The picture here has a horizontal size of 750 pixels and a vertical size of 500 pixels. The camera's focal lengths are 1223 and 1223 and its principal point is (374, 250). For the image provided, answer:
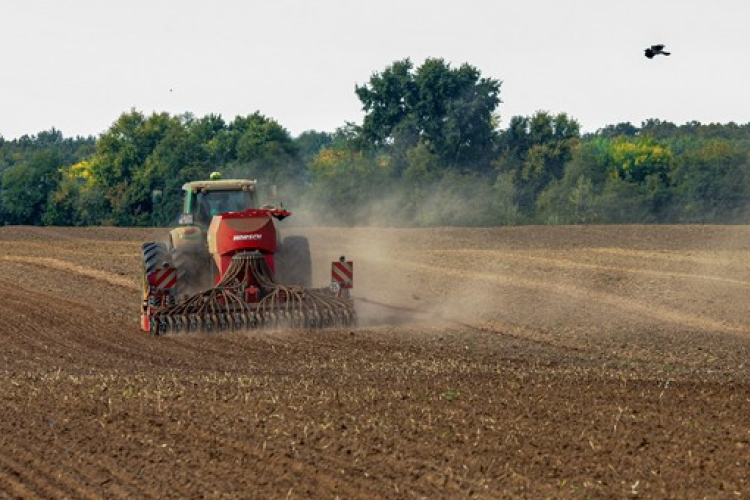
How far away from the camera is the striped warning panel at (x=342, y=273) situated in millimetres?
22284

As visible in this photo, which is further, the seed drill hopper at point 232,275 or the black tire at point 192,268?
the black tire at point 192,268

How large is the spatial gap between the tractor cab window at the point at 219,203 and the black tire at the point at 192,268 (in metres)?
0.94

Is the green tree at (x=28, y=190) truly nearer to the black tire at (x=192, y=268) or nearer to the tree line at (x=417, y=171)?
the tree line at (x=417, y=171)

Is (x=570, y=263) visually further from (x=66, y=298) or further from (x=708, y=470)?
(x=708, y=470)

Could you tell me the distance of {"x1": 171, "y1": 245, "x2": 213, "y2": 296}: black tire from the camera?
2212 cm

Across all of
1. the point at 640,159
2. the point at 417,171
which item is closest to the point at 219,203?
the point at 417,171

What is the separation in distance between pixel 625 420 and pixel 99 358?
905cm

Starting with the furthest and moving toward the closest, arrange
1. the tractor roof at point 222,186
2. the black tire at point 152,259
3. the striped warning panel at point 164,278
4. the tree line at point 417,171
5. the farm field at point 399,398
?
the tree line at point 417,171
the tractor roof at point 222,186
the black tire at point 152,259
the striped warning panel at point 164,278
the farm field at point 399,398

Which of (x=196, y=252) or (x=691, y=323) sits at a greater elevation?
(x=196, y=252)

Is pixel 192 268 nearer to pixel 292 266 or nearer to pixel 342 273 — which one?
pixel 292 266

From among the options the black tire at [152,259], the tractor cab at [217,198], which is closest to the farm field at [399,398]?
the black tire at [152,259]

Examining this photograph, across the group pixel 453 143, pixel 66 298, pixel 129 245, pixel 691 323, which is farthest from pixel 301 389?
pixel 453 143

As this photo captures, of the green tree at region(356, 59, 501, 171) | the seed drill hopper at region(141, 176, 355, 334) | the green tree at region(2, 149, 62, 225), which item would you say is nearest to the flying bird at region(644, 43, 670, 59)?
the seed drill hopper at region(141, 176, 355, 334)

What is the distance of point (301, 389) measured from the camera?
14.0m
